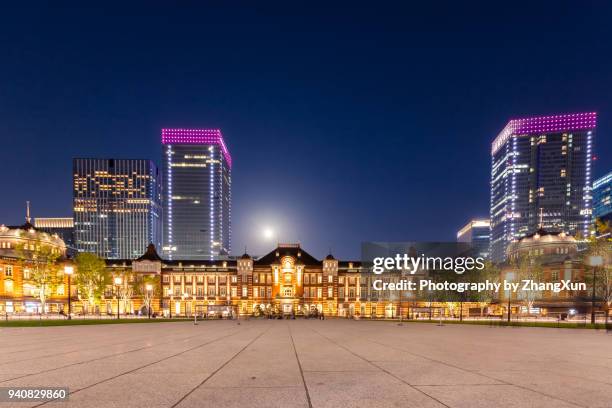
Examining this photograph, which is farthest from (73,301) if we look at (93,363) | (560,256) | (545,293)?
(560,256)

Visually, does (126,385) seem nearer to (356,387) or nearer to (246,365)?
(246,365)

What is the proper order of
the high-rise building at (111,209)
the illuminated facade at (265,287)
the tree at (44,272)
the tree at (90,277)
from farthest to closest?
the high-rise building at (111,209)
the illuminated facade at (265,287)
the tree at (90,277)
the tree at (44,272)

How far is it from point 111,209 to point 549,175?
799 feet

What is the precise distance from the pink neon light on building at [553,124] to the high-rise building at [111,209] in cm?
21795

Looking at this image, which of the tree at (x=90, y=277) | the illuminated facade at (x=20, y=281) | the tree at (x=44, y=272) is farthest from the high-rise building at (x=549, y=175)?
the illuminated facade at (x=20, y=281)

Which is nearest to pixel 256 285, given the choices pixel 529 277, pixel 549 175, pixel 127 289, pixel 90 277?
pixel 127 289

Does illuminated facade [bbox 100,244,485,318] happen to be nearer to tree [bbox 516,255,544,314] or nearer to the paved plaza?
tree [bbox 516,255,544,314]

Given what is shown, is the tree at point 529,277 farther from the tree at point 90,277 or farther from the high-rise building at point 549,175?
the high-rise building at point 549,175

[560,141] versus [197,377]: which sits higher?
[560,141]

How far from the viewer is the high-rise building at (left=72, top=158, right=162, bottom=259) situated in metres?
190

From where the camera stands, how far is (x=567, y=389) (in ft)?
24.4

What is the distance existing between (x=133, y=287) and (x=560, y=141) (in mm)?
209083

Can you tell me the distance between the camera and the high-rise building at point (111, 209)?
189875 mm

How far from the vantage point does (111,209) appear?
193500 millimetres
